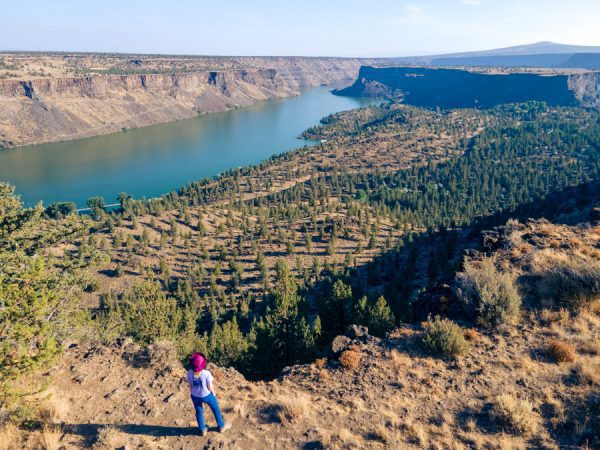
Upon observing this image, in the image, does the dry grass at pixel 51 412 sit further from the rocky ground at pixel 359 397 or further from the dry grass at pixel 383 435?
the dry grass at pixel 383 435

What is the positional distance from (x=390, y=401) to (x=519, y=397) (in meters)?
4.02

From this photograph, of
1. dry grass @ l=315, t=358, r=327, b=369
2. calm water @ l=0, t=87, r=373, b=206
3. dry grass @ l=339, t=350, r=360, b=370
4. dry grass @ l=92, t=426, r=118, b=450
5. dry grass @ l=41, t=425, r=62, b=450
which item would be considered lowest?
calm water @ l=0, t=87, r=373, b=206

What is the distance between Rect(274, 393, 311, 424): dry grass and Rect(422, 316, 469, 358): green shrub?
542 centimetres

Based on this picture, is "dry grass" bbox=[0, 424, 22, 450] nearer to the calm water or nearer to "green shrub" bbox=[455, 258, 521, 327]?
"green shrub" bbox=[455, 258, 521, 327]

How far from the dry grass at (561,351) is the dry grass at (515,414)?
290 cm

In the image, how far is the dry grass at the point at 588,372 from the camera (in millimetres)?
12109

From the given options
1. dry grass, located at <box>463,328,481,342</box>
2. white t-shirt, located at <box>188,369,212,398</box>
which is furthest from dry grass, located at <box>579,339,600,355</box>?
white t-shirt, located at <box>188,369,212,398</box>

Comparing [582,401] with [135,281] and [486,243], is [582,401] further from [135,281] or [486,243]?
[135,281]

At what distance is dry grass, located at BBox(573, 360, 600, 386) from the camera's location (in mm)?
12109

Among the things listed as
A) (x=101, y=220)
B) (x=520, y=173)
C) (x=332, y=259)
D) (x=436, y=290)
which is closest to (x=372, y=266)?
(x=332, y=259)

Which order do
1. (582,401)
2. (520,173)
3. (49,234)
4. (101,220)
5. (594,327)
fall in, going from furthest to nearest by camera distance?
(520,173)
(101,220)
(49,234)
(594,327)
(582,401)

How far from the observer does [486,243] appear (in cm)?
2700

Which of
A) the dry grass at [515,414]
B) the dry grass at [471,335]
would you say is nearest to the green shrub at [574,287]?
the dry grass at [471,335]

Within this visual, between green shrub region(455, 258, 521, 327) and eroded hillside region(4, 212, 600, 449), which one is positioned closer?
eroded hillside region(4, 212, 600, 449)
